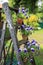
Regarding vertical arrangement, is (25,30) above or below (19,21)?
below

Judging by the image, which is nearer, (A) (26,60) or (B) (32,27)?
(A) (26,60)

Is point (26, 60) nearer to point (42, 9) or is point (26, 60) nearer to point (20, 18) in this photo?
point (20, 18)

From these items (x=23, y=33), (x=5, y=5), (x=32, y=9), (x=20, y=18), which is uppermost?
(x=5, y=5)

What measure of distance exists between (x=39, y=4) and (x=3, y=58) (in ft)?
53.3

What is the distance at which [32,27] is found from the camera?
3.57 meters

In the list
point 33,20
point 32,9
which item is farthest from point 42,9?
point 33,20

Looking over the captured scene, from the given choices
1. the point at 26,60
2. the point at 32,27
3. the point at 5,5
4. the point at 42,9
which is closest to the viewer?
the point at 5,5

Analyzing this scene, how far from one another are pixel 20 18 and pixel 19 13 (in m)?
0.08

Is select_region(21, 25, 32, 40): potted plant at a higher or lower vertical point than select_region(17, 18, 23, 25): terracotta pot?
lower

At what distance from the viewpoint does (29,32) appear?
3.46 meters

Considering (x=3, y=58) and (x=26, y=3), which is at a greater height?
(x=3, y=58)

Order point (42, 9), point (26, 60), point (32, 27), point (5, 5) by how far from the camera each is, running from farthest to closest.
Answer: point (42, 9) → point (32, 27) → point (26, 60) → point (5, 5)

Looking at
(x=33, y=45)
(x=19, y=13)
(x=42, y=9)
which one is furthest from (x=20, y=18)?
(x=42, y=9)

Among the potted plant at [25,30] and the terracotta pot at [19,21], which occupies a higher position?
the terracotta pot at [19,21]
